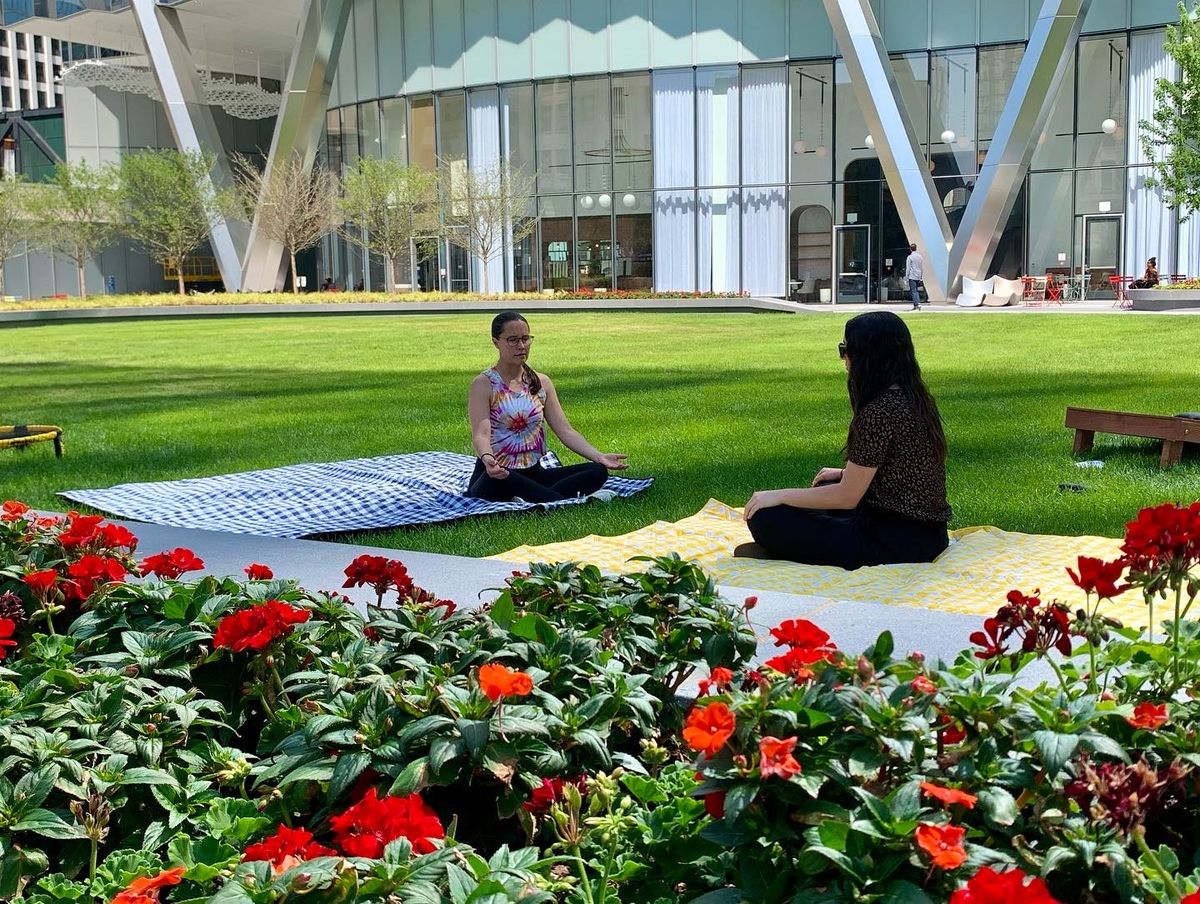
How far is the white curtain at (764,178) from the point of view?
136 ft

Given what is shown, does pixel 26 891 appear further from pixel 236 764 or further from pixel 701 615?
pixel 701 615

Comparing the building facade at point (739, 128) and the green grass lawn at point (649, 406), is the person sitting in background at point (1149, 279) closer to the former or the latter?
the building facade at point (739, 128)

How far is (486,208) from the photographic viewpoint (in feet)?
145

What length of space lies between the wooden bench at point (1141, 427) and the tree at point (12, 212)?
53.2 metres

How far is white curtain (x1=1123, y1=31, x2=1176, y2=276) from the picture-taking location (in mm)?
36938

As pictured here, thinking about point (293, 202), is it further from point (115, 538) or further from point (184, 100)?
point (115, 538)

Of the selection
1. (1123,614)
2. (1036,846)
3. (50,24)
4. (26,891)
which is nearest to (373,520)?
(1123,614)

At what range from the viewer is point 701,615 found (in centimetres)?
315

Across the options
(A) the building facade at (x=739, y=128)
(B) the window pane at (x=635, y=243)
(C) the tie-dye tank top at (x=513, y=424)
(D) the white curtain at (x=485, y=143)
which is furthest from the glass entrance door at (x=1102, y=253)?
(C) the tie-dye tank top at (x=513, y=424)

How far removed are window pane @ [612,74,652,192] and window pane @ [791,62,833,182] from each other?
12.4 ft

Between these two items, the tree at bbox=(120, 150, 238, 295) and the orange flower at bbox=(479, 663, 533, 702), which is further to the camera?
the tree at bbox=(120, 150, 238, 295)

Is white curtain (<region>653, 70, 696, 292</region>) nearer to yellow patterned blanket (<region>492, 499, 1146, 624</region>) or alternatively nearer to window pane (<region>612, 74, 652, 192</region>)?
window pane (<region>612, 74, 652, 192</region>)

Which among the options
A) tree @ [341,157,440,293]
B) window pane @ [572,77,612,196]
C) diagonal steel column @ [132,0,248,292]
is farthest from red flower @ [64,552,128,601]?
diagonal steel column @ [132,0,248,292]

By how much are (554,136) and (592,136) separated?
1.44m
